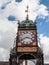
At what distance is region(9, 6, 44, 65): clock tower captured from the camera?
126ft

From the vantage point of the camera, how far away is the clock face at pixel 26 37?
38781 millimetres

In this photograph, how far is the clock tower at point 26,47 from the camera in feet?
126

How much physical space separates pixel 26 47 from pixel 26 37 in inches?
53.5

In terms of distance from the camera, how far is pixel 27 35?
39094mm

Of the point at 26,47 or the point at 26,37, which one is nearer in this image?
the point at 26,47

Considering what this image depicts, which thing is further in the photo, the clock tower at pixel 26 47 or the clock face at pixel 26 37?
the clock face at pixel 26 37

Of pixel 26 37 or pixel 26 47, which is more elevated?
pixel 26 37

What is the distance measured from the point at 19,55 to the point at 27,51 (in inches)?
45.5

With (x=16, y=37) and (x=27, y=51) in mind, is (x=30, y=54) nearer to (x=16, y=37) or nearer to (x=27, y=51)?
(x=27, y=51)

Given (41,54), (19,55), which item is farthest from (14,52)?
(41,54)

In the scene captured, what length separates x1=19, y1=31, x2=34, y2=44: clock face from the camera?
3878 centimetres

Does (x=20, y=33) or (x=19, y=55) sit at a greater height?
(x=20, y=33)

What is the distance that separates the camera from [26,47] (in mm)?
38500

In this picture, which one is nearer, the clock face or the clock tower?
the clock tower
